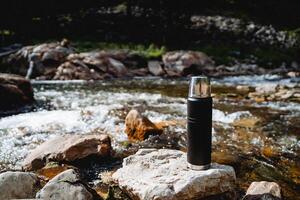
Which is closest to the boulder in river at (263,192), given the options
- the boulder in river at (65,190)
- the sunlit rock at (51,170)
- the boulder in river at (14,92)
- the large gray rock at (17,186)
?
the boulder in river at (65,190)

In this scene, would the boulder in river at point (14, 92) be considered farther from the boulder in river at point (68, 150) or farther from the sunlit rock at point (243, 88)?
the sunlit rock at point (243, 88)

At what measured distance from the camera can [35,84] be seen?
60.8 feet

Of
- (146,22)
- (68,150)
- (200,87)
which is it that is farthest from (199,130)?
(146,22)

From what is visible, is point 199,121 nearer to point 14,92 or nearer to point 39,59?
point 14,92

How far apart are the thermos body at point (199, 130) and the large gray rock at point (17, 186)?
1.99 metres

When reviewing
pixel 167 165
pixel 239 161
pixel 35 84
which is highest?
pixel 167 165

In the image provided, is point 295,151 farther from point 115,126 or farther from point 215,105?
point 215,105

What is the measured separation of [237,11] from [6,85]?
28.2 metres

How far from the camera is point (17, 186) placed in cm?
462

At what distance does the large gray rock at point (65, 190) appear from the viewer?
14.4ft

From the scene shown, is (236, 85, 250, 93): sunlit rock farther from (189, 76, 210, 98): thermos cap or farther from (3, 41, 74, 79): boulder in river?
(189, 76, 210, 98): thermos cap

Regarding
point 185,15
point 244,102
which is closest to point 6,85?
point 244,102

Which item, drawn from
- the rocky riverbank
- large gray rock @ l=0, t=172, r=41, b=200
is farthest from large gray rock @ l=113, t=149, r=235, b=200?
the rocky riverbank

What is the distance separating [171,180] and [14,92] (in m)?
9.54
